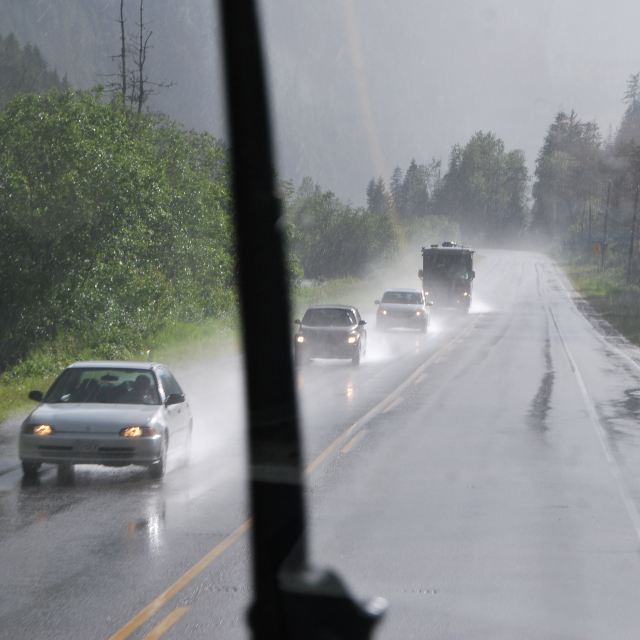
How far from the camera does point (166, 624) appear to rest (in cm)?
762

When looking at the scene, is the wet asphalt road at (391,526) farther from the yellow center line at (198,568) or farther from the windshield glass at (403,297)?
the windshield glass at (403,297)

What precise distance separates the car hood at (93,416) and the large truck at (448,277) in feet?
163

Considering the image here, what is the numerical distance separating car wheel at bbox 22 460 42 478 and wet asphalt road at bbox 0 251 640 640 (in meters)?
0.25

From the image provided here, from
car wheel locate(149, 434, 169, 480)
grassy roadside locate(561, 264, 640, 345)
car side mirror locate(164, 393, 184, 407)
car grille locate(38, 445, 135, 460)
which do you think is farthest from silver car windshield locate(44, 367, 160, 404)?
grassy roadside locate(561, 264, 640, 345)

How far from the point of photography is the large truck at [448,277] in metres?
63.3

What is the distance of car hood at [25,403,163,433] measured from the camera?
13.5 m

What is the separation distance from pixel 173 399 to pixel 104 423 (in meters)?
1.40

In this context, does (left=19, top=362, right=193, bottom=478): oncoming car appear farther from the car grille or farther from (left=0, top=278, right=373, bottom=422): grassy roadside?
(left=0, top=278, right=373, bottom=422): grassy roadside

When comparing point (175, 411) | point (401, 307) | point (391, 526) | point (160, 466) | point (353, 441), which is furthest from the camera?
point (401, 307)

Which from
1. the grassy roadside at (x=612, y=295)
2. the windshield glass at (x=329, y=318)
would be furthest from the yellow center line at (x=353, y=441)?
the grassy roadside at (x=612, y=295)

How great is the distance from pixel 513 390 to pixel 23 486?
15165 mm

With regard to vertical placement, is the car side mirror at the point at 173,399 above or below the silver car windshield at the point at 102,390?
below

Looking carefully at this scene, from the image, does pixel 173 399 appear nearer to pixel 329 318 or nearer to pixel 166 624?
pixel 166 624

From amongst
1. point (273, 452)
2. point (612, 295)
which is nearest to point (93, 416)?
point (273, 452)
